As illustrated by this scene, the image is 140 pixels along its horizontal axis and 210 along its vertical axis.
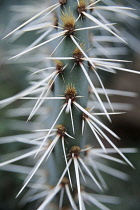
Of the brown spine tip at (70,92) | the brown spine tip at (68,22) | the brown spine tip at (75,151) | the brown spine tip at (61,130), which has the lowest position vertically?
the brown spine tip at (75,151)

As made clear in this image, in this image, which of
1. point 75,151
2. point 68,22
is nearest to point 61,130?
point 75,151

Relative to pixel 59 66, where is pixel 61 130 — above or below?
below

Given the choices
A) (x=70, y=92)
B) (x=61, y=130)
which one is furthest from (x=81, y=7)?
(x=61, y=130)

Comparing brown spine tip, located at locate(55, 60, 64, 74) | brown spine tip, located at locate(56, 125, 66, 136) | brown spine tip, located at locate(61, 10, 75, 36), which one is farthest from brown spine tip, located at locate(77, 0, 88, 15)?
brown spine tip, located at locate(56, 125, 66, 136)

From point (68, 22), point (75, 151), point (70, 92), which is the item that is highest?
point (68, 22)

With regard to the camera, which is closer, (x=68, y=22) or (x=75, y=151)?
(x=68, y=22)

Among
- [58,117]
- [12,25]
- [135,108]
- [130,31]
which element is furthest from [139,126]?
[58,117]

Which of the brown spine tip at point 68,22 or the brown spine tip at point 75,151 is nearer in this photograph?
the brown spine tip at point 68,22

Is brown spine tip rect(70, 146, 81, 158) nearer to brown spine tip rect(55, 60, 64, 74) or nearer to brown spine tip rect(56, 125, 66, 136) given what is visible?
brown spine tip rect(56, 125, 66, 136)

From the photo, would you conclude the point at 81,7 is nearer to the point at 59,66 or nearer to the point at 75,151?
the point at 59,66

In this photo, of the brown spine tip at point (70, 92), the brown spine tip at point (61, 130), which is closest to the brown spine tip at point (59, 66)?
the brown spine tip at point (70, 92)

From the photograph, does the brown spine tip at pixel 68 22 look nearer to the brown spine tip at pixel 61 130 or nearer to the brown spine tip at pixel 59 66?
the brown spine tip at pixel 59 66

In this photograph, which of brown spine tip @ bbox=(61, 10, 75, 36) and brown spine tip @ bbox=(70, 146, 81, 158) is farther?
brown spine tip @ bbox=(70, 146, 81, 158)
